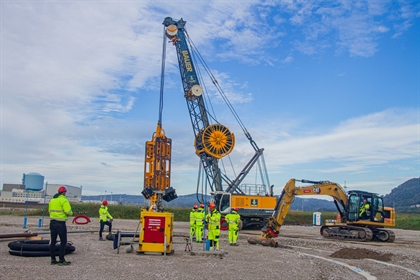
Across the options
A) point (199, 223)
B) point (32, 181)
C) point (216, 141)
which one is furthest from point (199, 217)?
point (32, 181)

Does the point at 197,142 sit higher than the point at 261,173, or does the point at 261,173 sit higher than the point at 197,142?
the point at 197,142

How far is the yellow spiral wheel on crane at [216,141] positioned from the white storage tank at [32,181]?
7515cm

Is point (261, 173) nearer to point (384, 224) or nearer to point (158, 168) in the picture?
point (384, 224)

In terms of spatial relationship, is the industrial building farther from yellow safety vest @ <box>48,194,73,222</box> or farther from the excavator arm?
yellow safety vest @ <box>48,194,73,222</box>

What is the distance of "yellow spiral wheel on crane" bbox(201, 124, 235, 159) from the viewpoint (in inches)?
1219

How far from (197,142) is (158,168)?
41.8 feet

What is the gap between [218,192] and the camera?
99.1ft

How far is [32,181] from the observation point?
3716 inches

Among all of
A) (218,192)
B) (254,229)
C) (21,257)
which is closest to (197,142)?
(218,192)

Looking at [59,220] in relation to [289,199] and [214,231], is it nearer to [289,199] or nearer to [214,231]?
[214,231]

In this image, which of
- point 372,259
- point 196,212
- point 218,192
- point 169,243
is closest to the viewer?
point 169,243

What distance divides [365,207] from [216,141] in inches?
473

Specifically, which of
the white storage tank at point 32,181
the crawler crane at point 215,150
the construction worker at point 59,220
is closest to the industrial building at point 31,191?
the white storage tank at point 32,181

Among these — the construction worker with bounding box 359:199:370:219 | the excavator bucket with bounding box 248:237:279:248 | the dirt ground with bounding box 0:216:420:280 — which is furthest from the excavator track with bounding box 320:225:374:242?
the dirt ground with bounding box 0:216:420:280
